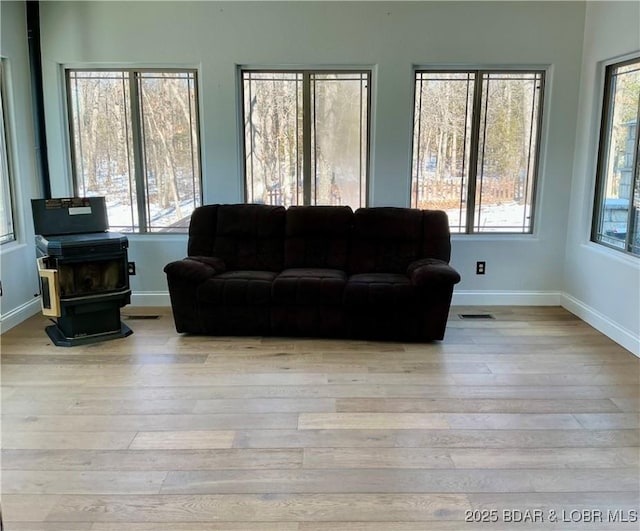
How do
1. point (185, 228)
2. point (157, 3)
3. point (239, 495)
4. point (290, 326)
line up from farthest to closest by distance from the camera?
point (185, 228) < point (157, 3) < point (290, 326) < point (239, 495)

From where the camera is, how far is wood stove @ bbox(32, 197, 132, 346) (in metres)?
3.64

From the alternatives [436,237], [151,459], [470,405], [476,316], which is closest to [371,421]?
[470,405]

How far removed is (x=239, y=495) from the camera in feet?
6.90

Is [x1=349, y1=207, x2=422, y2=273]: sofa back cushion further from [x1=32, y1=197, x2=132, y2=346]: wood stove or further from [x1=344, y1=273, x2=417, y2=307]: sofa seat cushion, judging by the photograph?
[x1=32, y1=197, x2=132, y2=346]: wood stove

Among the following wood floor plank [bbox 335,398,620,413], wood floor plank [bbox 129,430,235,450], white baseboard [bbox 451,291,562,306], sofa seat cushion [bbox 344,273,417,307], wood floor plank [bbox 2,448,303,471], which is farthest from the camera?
white baseboard [bbox 451,291,562,306]

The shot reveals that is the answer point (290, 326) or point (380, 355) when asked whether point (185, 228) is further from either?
point (380, 355)

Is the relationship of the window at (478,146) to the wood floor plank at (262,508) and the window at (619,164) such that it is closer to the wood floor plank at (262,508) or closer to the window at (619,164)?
the window at (619,164)

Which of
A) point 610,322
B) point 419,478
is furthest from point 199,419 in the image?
point 610,322

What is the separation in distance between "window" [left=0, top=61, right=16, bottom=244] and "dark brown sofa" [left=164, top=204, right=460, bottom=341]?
1.45m

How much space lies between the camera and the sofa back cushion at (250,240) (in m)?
4.31

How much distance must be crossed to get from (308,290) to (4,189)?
102 inches

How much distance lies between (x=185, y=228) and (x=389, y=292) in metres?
2.06

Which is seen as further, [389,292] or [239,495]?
[389,292]

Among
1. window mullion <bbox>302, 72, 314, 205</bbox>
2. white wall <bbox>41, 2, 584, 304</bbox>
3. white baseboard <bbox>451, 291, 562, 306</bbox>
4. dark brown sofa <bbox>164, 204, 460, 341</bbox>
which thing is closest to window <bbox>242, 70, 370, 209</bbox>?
window mullion <bbox>302, 72, 314, 205</bbox>
